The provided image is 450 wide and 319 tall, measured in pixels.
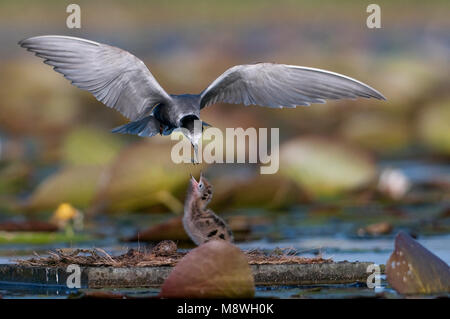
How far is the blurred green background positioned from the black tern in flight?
226 centimetres

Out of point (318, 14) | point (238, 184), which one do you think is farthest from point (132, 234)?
point (318, 14)

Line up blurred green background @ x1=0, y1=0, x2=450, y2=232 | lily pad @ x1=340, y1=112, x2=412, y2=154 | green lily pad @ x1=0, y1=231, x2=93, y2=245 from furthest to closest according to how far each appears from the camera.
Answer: lily pad @ x1=340, y1=112, x2=412, y2=154
blurred green background @ x1=0, y1=0, x2=450, y2=232
green lily pad @ x1=0, y1=231, x2=93, y2=245

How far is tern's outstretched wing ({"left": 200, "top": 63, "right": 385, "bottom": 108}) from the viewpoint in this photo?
5.26 meters

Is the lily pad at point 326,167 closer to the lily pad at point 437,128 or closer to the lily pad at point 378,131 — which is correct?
the lily pad at point 437,128

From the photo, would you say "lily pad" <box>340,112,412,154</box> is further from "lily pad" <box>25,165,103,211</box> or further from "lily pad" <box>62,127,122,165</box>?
"lily pad" <box>25,165,103,211</box>

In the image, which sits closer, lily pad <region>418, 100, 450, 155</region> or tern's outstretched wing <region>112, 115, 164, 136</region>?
tern's outstretched wing <region>112, 115, 164, 136</region>

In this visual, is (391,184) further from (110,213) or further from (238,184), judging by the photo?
(110,213)

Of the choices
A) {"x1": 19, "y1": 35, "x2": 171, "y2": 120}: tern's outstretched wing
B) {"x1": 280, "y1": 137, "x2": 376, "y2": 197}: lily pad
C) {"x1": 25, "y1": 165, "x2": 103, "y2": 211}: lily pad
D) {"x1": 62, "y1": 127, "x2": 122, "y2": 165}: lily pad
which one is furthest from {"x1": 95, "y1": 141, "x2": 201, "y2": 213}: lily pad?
{"x1": 19, "y1": 35, "x2": 171, "y2": 120}: tern's outstretched wing

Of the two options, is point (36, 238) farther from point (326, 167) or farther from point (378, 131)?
point (378, 131)

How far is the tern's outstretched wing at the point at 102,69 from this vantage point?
5.16 metres

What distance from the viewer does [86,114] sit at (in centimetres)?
1237

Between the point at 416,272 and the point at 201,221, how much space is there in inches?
43.3

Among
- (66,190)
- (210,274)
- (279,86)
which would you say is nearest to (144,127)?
(279,86)
